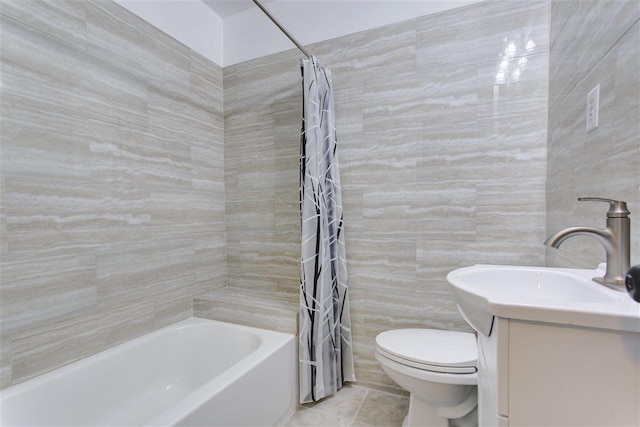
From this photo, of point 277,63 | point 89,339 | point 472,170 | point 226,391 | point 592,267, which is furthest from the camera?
point 277,63

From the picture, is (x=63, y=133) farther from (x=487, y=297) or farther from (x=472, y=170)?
(x=472, y=170)

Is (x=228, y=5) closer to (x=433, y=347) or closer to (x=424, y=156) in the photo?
(x=424, y=156)

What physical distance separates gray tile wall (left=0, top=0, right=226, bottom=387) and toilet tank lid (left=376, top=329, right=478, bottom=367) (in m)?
1.36

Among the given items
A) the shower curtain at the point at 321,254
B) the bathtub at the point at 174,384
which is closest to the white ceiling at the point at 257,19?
the shower curtain at the point at 321,254

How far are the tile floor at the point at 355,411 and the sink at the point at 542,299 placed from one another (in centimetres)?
104

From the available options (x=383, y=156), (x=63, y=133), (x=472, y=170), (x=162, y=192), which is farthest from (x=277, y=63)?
(x=472, y=170)

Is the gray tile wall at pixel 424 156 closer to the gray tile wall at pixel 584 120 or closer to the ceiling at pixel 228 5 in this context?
the gray tile wall at pixel 584 120

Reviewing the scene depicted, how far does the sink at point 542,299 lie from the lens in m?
0.54

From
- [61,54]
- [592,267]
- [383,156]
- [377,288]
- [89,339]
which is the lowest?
[89,339]

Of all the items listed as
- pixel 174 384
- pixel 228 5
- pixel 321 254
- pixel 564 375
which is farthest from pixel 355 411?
pixel 228 5

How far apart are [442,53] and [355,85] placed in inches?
20.3

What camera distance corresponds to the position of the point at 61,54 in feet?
4.34

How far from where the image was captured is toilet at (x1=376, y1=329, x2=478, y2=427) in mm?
1226

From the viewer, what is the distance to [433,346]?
138cm
